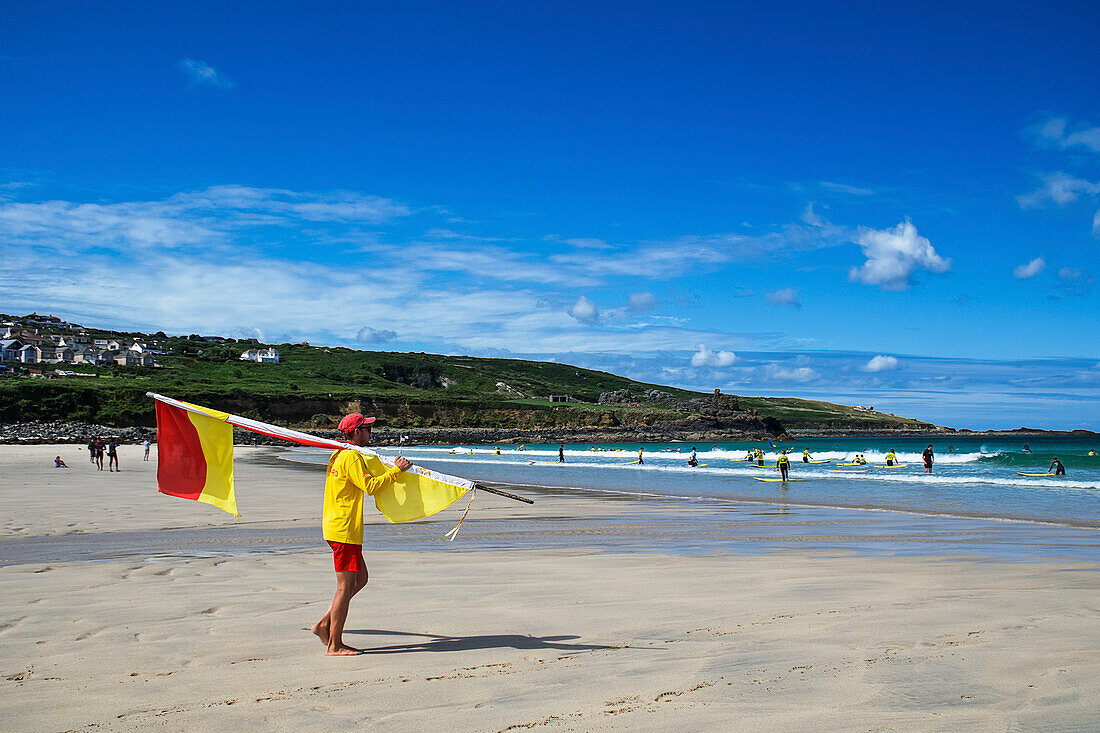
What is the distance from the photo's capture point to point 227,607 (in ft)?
25.3

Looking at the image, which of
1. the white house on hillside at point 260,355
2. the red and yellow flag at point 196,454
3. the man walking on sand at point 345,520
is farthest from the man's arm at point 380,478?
the white house on hillside at point 260,355

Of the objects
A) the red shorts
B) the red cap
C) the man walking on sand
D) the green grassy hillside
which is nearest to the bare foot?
the man walking on sand

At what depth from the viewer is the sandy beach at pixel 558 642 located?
185 inches

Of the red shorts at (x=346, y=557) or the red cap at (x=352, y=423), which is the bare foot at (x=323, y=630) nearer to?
the red shorts at (x=346, y=557)

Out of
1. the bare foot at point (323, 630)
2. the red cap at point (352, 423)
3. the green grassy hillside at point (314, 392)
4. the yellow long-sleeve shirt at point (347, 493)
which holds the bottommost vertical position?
the bare foot at point (323, 630)

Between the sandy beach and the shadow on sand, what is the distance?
4 centimetres

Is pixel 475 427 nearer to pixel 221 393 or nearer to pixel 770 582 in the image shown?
pixel 221 393

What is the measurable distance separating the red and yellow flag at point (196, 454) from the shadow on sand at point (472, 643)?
1.76 m

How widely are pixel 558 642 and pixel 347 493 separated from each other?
2.20m

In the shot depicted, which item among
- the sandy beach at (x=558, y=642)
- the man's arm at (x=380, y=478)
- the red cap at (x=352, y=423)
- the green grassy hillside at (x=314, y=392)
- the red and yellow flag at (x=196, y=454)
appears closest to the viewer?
the sandy beach at (x=558, y=642)

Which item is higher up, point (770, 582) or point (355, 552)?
point (355, 552)

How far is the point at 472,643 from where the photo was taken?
646cm

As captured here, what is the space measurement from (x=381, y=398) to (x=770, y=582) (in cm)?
11671

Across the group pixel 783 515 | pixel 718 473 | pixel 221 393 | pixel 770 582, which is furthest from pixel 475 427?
pixel 770 582
